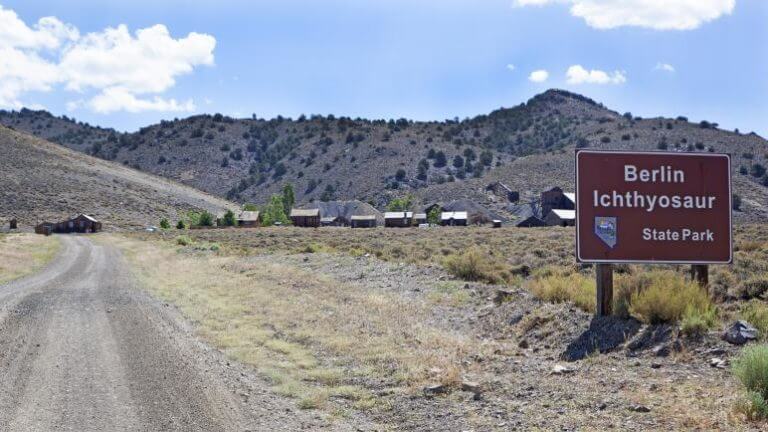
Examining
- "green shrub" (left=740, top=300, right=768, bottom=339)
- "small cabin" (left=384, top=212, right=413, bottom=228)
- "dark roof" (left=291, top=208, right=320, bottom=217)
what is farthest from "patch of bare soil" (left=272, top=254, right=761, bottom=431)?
"dark roof" (left=291, top=208, right=320, bottom=217)

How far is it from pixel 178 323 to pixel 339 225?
93920mm

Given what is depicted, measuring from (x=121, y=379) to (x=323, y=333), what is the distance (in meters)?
4.18

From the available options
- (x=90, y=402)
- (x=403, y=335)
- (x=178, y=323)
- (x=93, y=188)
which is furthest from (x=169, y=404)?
(x=93, y=188)

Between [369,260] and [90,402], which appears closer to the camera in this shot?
[90,402]

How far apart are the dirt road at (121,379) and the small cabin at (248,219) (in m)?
83.9

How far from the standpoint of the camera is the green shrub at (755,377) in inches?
244

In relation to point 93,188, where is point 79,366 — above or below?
below

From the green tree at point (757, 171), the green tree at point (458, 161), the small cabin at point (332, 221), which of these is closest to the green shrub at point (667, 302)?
the small cabin at point (332, 221)

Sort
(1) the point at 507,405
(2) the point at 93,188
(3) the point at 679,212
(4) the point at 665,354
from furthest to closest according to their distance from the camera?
(2) the point at 93,188, (3) the point at 679,212, (4) the point at 665,354, (1) the point at 507,405

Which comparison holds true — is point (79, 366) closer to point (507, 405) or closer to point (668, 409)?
point (507, 405)

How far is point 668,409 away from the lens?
662 cm

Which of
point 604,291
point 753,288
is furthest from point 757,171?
point 604,291

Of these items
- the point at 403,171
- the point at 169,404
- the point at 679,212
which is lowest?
the point at 169,404

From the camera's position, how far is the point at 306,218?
10662 centimetres
